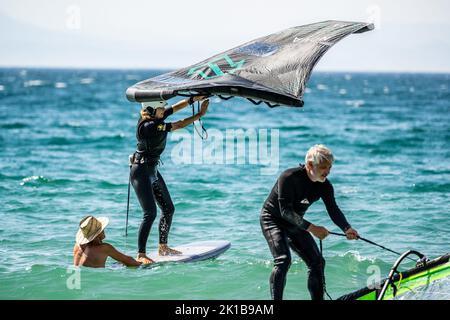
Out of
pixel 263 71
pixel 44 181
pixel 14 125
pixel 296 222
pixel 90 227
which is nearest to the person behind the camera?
pixel 296 222

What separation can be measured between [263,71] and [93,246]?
112 inches

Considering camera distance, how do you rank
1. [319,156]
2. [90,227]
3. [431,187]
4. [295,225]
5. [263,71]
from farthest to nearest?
1. [431,187]
2. [263,71]
3. [90,227]
4. [295,225]
5. [319,156]

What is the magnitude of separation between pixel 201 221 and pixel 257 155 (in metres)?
10.3

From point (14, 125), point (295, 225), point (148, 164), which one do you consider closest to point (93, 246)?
point (148, 164)

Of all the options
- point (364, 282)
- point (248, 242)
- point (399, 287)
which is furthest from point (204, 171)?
point (399, 287)

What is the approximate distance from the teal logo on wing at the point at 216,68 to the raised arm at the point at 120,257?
7.44ft

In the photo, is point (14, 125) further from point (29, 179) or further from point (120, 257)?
point (120, 257)

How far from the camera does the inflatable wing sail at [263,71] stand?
8.23 m

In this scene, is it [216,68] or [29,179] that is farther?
[29,179]

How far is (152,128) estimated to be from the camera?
915 centimetres

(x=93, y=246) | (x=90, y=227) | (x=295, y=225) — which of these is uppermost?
Result: (x=295, y=225)

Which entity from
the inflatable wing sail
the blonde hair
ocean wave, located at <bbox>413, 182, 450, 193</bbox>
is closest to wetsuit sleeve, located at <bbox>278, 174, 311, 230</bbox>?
the blonde hair

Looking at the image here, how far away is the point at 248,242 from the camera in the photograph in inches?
467
